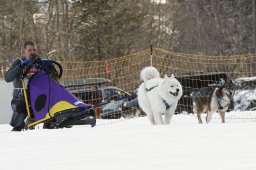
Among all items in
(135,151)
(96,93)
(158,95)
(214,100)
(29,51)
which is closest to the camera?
(135,151)

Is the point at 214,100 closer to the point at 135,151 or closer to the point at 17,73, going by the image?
the point at 17,73

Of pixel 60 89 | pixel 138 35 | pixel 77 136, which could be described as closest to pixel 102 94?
pixel 60 89

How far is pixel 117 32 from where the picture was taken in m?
25.0

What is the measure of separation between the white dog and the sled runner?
4.05 feet

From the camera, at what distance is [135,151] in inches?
136

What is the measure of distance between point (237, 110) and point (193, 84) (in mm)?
1262

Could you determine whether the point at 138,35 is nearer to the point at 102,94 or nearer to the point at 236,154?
the point at 102,94

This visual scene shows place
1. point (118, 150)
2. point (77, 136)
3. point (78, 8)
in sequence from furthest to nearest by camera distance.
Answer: point (78, 8) < point (77, 136) < point (118, 150)

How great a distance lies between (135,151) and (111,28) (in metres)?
21.6

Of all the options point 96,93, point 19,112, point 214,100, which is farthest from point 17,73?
point 96,93

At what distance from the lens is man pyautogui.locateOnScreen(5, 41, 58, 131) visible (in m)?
6.24

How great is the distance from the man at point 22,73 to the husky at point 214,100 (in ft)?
10.3

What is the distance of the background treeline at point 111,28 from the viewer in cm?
2419

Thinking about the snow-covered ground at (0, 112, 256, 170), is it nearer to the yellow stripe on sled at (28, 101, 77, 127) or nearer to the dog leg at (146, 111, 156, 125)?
the yellow stripe on sled at (28, 101, 77, 127)
